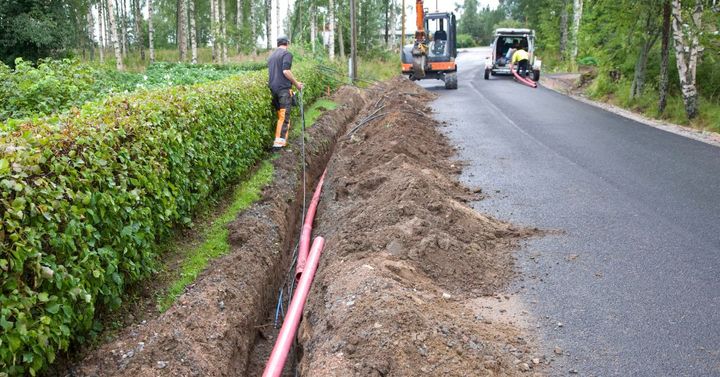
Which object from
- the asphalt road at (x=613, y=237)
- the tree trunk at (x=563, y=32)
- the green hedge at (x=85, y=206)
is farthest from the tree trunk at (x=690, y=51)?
the tree trunk at (x=563, y=32)

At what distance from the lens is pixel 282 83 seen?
40.8 feet

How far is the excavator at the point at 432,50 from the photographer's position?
24164 mm

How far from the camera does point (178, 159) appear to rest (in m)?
6.91

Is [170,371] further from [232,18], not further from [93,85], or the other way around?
[232,18]

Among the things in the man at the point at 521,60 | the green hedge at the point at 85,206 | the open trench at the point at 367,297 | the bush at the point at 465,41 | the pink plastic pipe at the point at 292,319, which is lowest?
the pink plastic pipe at the point at 292,319

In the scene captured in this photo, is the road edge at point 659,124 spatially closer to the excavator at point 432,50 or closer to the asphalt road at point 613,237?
the asphalt road at point 613,237

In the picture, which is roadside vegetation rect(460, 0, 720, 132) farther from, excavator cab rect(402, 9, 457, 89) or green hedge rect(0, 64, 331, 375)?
green hedge rect(0, 64, 331, 375)

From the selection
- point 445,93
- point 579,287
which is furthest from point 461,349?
point 445,93

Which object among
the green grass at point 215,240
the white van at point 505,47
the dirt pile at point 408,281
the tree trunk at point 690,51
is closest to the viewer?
the dirt pile at point 408,281

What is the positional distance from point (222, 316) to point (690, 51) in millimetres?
14217

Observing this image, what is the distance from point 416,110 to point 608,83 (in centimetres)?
913

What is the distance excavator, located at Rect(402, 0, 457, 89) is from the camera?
24164mm

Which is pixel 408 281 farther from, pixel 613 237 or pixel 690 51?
pixel 690 51

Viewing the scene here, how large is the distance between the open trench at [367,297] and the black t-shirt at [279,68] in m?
2.84
